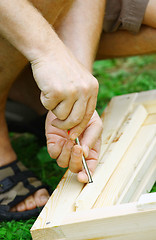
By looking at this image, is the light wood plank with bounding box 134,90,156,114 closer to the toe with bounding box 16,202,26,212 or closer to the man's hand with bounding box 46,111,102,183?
the man's hand with bounding box 46,111,102,183

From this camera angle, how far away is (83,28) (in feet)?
5.29

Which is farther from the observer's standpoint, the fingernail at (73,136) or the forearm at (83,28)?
the forearm at (83,28)

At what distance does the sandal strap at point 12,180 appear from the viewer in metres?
1.52

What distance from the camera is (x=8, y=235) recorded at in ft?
4.54

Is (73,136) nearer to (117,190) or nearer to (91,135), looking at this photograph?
(91,135)

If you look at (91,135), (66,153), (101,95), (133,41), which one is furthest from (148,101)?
(101,95)

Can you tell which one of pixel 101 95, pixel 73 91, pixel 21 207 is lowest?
pixel 101 95

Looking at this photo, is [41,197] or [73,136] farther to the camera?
[41,197]

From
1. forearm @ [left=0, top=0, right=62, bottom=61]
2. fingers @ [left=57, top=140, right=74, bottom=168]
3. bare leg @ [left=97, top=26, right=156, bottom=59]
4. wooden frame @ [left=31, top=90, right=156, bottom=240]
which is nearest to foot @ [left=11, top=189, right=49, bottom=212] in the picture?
wooden frame @ [left=31, top=90, right=156, bottom=240]

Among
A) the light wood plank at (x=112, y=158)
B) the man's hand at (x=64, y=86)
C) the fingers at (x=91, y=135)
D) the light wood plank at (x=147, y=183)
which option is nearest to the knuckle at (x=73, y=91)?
the man's hand at (x=64, y=86)

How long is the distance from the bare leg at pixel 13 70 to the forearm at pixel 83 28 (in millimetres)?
67

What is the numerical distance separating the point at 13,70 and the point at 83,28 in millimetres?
357

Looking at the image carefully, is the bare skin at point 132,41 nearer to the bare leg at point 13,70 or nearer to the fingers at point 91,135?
the bare leg at point 13,70

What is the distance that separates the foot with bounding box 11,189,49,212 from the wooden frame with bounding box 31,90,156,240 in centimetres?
21
